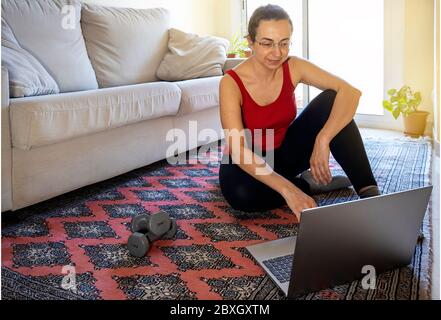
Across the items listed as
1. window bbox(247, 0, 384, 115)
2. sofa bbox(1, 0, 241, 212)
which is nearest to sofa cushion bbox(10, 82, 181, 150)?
sofa bbox(1, 0, 241, 212)

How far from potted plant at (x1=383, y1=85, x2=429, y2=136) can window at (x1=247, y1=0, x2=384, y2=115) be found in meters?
0.33

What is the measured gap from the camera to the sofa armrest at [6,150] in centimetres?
165

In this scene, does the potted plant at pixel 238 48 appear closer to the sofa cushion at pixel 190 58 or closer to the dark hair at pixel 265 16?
the sofa cushion at pixel 190 58

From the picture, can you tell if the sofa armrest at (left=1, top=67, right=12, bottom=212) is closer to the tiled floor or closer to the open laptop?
the open laptop

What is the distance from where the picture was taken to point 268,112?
165cm

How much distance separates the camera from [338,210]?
3.32 feet

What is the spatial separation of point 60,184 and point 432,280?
4.51ft

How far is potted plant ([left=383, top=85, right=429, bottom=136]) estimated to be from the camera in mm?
3107

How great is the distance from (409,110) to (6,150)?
2502 mm

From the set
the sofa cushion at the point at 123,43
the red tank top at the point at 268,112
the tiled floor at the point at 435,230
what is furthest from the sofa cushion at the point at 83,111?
the tiled floor at the point at 435,230

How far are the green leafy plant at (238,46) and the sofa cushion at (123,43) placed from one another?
0.93 meters

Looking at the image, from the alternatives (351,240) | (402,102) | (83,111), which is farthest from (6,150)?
(402,102)

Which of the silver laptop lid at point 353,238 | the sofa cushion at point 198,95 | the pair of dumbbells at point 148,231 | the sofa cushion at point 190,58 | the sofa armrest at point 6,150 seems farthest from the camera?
the sofa cushion at point 190,58

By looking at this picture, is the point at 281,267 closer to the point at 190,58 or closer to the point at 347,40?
the point at 190,58
